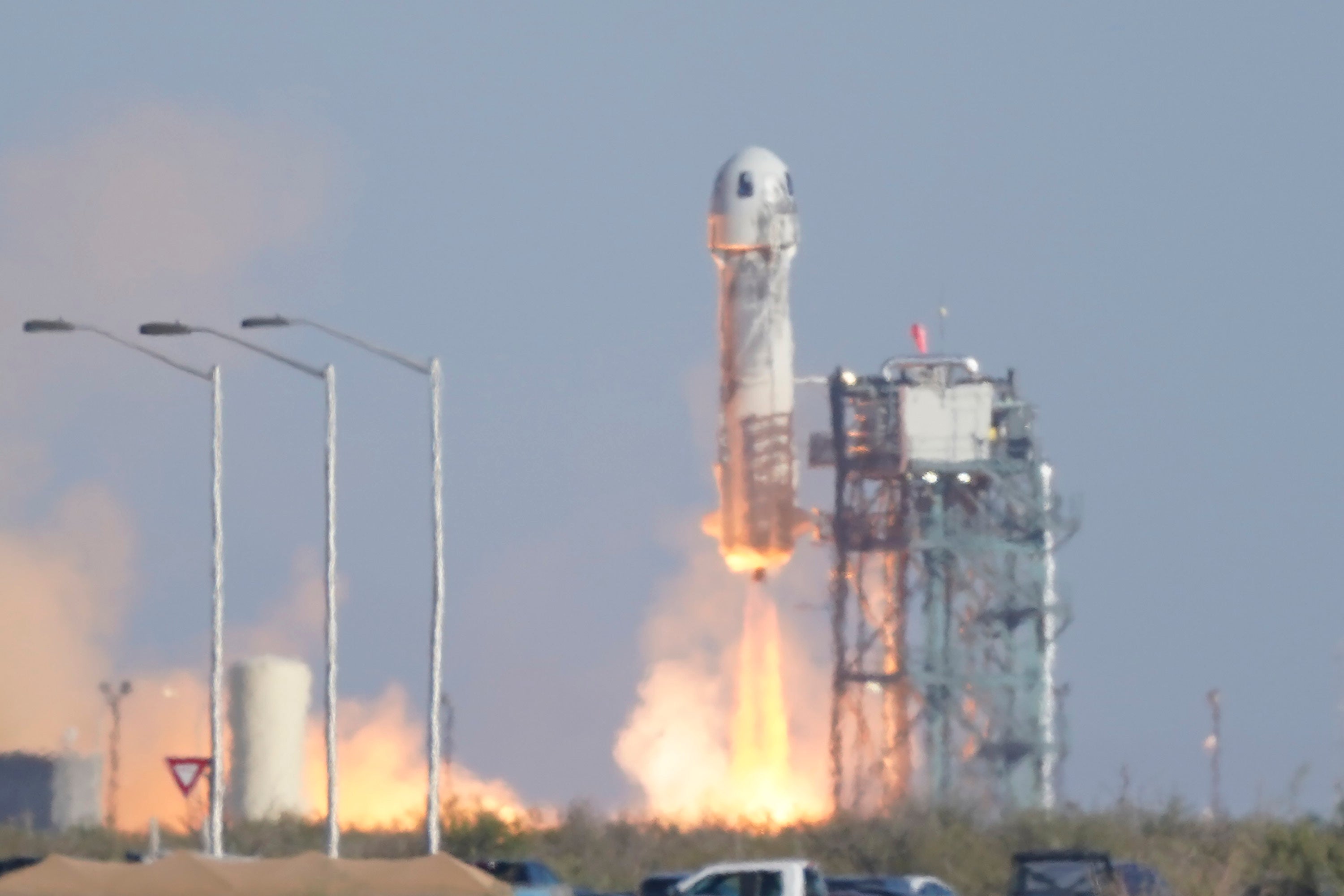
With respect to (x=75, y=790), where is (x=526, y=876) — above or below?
below

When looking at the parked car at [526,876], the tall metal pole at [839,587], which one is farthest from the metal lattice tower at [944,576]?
the parked car at [526,876]

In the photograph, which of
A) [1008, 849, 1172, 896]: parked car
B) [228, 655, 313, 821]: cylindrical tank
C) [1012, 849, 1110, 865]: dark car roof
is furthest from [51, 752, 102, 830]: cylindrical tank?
[1012, 849, 1110, 865]: dark car roof

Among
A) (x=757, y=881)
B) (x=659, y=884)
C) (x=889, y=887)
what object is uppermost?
(x=757, y=881)

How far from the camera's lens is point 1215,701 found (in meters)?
149

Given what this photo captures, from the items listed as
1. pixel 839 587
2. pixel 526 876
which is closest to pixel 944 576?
pixel 839 587

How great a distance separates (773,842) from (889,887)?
26.6 meters

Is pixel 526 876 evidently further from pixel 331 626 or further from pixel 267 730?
pixel 267 730

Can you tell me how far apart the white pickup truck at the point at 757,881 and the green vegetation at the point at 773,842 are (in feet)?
53.9

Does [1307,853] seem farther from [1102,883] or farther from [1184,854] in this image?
[1184,854]

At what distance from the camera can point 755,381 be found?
102 m

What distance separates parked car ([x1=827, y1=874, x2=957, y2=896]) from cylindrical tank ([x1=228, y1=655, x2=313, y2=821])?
45.6 meters

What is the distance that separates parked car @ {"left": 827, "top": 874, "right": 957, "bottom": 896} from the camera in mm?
58031

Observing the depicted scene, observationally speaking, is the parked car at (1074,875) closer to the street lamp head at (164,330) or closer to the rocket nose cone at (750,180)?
the street lamp head at (164,330)

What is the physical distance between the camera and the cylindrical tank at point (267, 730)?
104500mm
